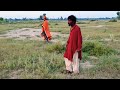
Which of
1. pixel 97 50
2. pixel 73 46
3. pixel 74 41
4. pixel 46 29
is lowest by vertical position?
pixel 97 50

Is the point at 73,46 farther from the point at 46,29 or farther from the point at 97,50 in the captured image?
the point at 46,29

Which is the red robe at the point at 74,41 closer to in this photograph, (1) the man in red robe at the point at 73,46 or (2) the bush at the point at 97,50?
(1) the man in red robe at the point at 73,46

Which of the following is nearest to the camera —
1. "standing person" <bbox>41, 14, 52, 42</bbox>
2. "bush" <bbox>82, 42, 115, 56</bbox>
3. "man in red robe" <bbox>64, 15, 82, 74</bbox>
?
"man in red robe" <bbox>64, 15, 82, 74</bbox>

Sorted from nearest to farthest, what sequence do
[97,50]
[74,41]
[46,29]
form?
1. [74,41]
2. [97,50]
3. [46,29]

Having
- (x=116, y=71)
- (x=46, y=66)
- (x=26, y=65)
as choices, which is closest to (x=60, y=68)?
(x=46, y=66)

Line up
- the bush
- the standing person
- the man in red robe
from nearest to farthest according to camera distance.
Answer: the man in red robe < the bush < the standing person

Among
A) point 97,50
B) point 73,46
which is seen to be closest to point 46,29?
point 97,50

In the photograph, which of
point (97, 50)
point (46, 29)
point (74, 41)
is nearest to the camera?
point (74, 41)

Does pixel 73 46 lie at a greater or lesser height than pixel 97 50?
greater

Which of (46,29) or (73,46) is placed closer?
(73,46)

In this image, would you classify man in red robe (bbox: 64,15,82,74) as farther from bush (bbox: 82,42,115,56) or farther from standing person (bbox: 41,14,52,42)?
standing person (bbox: 41,14,52,42)

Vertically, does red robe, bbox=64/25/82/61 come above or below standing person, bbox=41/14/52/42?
above

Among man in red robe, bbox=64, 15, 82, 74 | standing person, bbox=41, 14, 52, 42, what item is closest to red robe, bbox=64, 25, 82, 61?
man in red robe, bbox=64, 15, 82, 74
